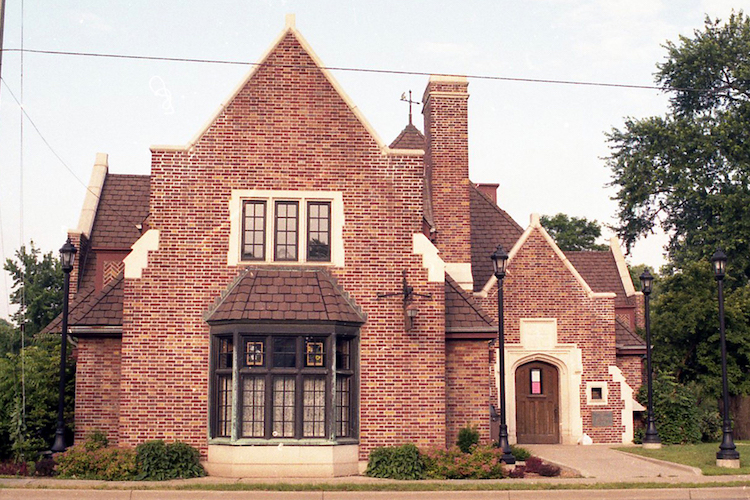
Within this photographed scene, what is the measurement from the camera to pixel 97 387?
17.3 m

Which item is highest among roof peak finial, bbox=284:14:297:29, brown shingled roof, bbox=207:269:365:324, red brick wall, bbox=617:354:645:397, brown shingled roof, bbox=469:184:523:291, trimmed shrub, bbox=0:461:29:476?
roof peak finial, bbox=284:14:297:29

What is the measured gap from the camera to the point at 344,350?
16562 mm

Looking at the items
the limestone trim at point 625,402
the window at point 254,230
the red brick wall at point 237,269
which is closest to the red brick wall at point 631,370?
the limestone trim at point 625,402

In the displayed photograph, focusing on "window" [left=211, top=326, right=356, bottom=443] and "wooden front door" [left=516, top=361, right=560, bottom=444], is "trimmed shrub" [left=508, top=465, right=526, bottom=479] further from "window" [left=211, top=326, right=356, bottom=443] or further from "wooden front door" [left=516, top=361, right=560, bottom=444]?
"wooden front door" [left=516, top=361, right=560, bottom=444]

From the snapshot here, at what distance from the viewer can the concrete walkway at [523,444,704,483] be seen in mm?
15641

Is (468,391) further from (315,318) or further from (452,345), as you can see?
(315,318)

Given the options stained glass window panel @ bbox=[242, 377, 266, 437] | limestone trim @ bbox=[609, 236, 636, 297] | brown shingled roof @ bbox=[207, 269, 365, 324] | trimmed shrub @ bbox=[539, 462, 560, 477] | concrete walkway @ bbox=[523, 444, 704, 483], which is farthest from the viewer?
limestone trim @ bbox=[609, 236, 636, 297]

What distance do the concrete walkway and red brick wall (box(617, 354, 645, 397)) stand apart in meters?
3.28

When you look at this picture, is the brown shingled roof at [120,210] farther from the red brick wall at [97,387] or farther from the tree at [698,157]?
the tree at [698,157]

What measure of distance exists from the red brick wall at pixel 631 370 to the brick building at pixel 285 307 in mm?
8322

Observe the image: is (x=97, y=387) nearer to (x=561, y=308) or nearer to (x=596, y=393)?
(x=561, y=308)

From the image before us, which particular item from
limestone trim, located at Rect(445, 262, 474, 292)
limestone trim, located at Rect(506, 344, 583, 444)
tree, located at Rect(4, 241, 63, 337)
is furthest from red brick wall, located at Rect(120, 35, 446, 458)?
tree, located at Rect(4, 241, 63, 337)

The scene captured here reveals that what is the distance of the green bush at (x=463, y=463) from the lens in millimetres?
15578

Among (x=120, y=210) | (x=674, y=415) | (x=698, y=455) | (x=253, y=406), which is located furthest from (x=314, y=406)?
(x=674, y=415)
